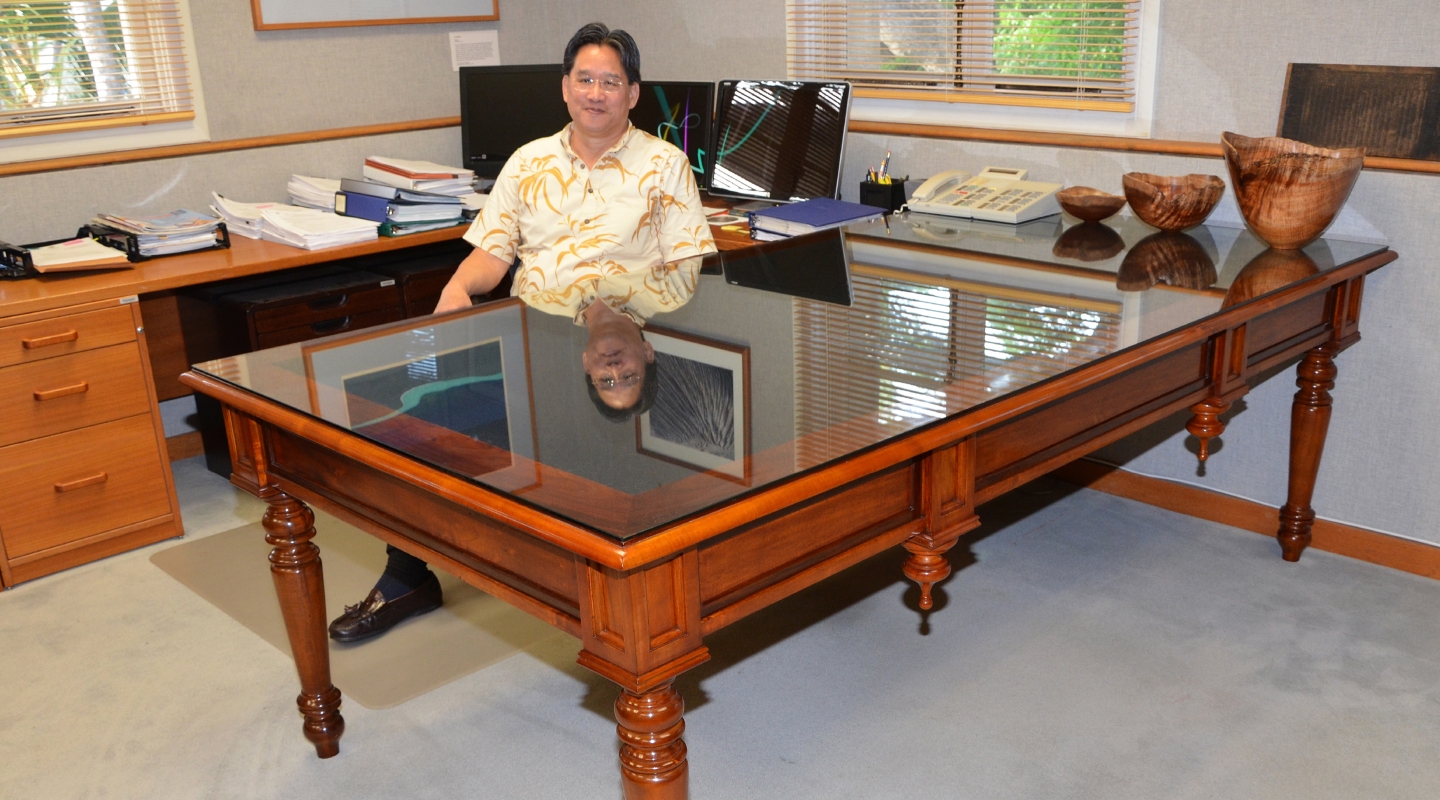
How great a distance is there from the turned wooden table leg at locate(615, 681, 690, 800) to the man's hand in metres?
1.14

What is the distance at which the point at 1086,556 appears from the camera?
2.84 meters

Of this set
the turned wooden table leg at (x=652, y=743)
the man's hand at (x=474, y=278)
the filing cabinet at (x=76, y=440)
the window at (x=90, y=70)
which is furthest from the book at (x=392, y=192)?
the turned wooden table leg at (x=652, y=743)

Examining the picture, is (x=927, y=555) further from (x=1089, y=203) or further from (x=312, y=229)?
(x=312, y=229)

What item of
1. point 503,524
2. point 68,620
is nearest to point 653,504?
point 503,524

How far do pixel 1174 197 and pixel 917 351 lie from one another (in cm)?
109

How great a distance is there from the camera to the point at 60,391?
283 cm

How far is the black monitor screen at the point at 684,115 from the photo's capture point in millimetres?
3494

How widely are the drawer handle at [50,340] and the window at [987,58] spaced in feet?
6.76

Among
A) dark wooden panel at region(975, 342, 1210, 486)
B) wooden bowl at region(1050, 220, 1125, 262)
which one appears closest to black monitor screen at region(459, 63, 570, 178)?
wooden bowl at region(1050, 220, 1125, 262)

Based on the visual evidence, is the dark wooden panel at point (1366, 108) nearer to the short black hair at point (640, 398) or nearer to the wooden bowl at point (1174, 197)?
the wooden bowl at point (1174, 197)

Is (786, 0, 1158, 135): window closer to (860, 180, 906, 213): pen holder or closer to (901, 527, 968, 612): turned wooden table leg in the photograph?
(860, 180, 906, 213): pen holder

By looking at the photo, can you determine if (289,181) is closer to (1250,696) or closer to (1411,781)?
(1250,696)

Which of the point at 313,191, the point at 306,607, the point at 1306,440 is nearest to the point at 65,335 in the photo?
the point at 313,191

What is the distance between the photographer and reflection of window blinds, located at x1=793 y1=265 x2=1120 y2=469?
147 cm
